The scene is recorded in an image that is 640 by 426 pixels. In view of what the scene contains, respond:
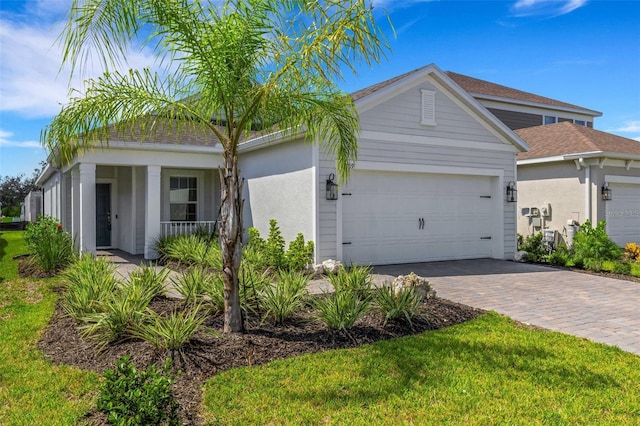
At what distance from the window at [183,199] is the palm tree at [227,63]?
888 centimetres

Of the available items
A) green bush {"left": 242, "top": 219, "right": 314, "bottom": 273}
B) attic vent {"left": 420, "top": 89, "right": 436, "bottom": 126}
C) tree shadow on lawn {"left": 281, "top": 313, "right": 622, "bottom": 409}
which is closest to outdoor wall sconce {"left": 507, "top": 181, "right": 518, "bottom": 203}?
attic vent {"left": 420, "top": 89, "right": 436, "bottom": 126}

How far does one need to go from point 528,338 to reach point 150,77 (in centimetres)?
538

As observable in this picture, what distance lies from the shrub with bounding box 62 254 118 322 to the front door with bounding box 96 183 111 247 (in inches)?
337

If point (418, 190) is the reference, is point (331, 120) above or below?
above

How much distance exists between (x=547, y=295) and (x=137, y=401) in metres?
7.09

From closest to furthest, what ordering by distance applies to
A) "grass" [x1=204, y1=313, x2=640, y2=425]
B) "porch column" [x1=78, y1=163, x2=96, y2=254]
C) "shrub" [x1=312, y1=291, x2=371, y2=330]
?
"grass" [x1=204, y1=313, x2=640, y2=425] < "shrub" [x1=312, y1=291, x2=371, y2=330] < "porch column" [x1=78, y1=163, x2=96, y2=254]

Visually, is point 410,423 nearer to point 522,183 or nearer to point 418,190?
point 418,190

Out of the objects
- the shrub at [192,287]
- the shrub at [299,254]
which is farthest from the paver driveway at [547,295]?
the shrub at [192,287]

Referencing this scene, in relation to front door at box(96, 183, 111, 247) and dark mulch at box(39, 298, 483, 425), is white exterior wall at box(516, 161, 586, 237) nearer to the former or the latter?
dark mulch at box(39, 298, 483, 425)

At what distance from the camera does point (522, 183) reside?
16.2 m

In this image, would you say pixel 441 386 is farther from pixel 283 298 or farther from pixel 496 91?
pixel 496 91

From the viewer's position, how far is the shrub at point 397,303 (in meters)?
5.87

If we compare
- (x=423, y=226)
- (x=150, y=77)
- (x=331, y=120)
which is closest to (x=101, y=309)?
(x=150, y=77)

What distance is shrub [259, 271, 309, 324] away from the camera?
5789 mm
